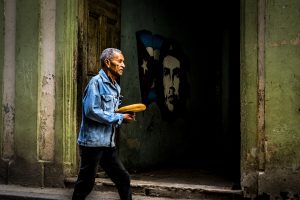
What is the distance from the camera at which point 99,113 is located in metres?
4.86

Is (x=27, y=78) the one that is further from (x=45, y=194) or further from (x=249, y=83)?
(x=249, y=83)

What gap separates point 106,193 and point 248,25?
302 centimetres

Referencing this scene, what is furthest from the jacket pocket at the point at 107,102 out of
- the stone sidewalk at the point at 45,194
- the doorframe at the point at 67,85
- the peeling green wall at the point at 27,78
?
the peeling green wall at the point at 27,78

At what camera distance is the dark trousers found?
16.4ft

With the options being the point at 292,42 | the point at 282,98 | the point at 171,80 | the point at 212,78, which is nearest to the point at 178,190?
the point at 282,98

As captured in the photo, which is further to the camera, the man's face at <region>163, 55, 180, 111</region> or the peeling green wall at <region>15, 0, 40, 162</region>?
the man's face at <region>163, 55, 180, 111</region>

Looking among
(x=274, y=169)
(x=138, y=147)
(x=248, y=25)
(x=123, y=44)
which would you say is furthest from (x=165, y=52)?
(x=274, y=169)

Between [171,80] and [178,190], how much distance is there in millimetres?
3614

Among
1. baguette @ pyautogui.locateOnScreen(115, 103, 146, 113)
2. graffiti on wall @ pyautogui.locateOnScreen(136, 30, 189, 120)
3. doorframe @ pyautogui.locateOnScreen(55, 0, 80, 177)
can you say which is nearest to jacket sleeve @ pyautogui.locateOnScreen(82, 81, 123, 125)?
baguette @ pyautogui.locateOnScreen(115, 103, 146, 113)

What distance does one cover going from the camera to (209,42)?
38.3 ft

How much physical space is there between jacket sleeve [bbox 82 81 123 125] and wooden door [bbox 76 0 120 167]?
235 cm

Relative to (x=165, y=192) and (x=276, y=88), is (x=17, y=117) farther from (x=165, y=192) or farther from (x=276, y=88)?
(x=276, y=88)

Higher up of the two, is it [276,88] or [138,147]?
[276,88]

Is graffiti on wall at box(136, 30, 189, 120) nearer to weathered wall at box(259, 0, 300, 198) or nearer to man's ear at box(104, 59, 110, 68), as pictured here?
weathered wall at box(259, 0, 300, 198)
